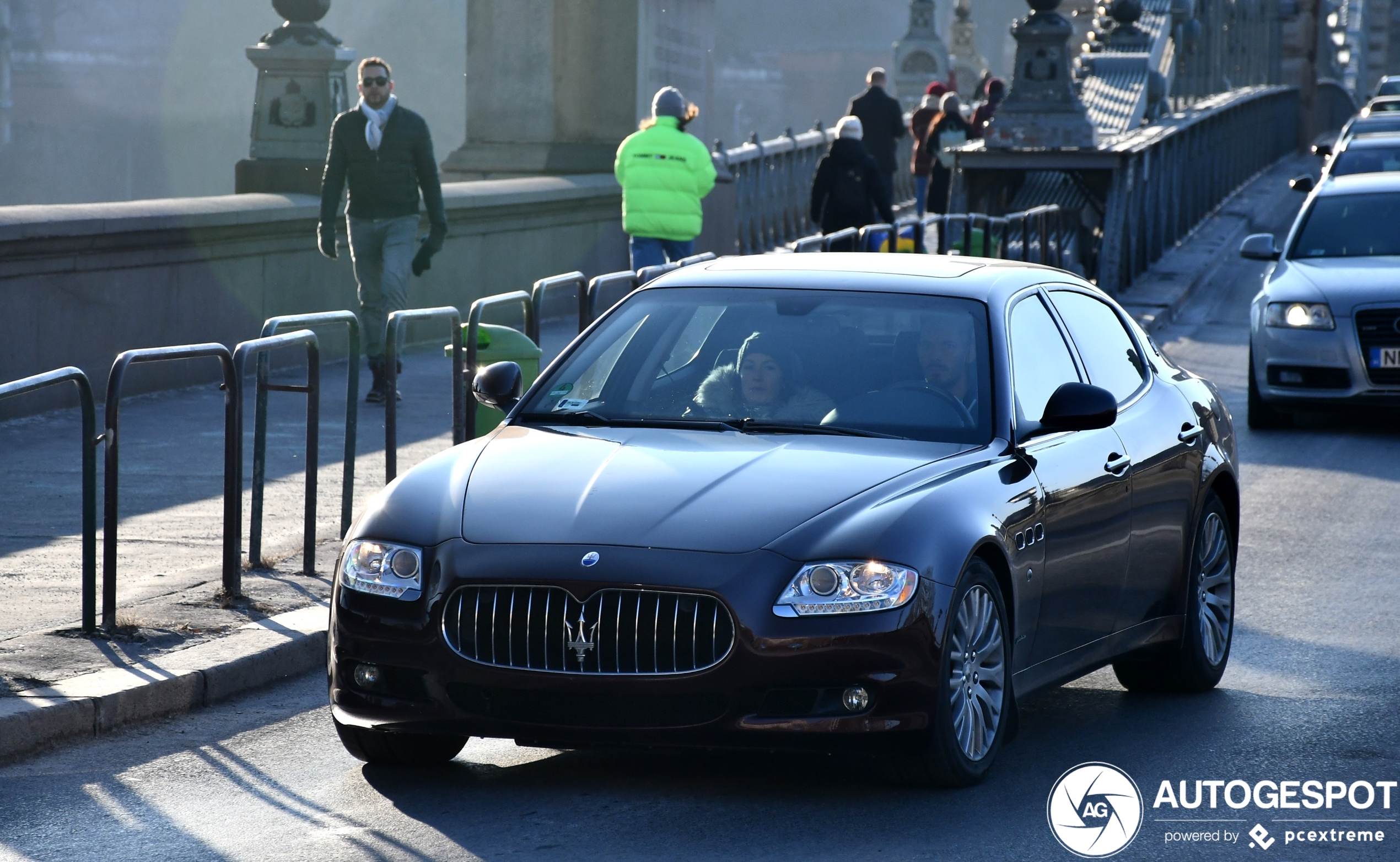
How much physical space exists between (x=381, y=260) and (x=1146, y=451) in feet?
25.1

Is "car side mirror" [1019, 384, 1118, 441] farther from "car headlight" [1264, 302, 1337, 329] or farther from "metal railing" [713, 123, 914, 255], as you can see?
"metal railing" [713, 123, 914, 255]

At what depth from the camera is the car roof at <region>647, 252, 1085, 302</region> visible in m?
6.65

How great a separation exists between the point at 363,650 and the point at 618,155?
37.1ft

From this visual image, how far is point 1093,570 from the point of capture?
6.53m

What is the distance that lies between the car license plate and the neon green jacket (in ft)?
16.3

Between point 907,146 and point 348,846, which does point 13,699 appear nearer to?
point 348,846

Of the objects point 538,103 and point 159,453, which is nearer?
point 159,453

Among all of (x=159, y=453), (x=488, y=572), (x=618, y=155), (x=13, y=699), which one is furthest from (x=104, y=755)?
(x=618, y=155)

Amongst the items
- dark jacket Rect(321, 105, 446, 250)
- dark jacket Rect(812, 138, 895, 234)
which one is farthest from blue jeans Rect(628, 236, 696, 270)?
dark jacket Rect(812, 138, 895, 234)

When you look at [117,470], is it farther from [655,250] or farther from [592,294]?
[655,250]

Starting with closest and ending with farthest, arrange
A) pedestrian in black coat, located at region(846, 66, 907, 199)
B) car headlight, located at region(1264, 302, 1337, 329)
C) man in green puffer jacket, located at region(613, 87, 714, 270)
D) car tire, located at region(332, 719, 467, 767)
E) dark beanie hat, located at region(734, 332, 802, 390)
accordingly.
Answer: car tire, located at region(332, 719, 467, 767) < dark beanie hat, located at region(734, 332, 802, 390) < car headlight, located at region(1264, 302, 1337, 329) < man in green puffer jacket, located at region(613, 87, 714, 270) < pedestrian in black coat, located at region(846, 66, 907, 199)

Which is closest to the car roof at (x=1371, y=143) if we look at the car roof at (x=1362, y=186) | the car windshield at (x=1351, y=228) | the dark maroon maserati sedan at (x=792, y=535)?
the car roof at (x=1362, y=186)

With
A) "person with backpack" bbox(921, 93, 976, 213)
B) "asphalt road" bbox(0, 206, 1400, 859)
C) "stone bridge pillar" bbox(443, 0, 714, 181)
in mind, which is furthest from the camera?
"person with backpack" bbox(921, 93, 976, 213)
